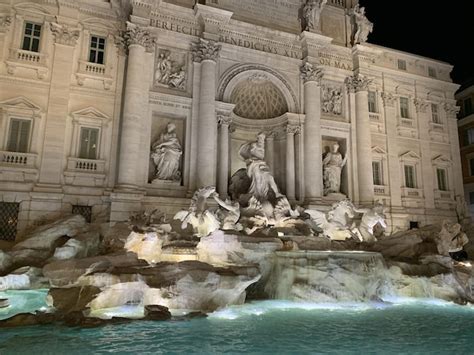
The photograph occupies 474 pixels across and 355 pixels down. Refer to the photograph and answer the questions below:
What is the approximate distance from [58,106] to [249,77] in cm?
936

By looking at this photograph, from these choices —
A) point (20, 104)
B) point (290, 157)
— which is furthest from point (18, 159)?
point (290, 157)

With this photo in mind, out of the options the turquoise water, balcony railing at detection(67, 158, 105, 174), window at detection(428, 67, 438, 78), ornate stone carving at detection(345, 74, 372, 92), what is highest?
window at detection(428, 67, 438, 78)

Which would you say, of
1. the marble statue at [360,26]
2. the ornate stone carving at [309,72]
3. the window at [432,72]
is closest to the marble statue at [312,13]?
the ornate stone carving at [309,72]

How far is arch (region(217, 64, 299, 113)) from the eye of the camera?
1858 centimetres

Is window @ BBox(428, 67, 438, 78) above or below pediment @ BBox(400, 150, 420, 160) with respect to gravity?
above

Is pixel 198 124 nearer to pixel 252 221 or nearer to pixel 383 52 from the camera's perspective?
pixel 252 221

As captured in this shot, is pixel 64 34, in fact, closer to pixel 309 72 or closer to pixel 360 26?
pixel 309 72

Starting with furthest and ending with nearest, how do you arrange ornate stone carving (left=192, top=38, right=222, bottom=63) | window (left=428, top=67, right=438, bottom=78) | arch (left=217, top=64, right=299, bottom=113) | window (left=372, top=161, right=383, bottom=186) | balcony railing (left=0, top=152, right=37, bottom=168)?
window (left=428, top=67, right=438, bottom=78) → window (left=372, top=161, right=383, bottom=186) → arch (left=217, top=64, right=299, bottom=113) → ornate stone carving (left=192, top=38, right=222, bottom=63) → balcony railing (left=0, top=152, right=37, bottom=168)

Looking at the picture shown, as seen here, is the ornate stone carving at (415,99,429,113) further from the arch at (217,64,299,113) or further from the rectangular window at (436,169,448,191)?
the arch at (217,64,299,113)

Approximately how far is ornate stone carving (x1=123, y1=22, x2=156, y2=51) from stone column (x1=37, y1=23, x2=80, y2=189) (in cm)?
225

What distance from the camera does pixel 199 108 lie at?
17.7 m

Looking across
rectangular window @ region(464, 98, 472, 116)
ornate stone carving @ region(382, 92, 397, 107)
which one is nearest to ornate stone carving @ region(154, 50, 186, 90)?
ornate stone carving @ region(382, 92, 397, 107)

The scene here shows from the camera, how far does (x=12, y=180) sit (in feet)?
48.5

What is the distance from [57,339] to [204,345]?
8.03ft
